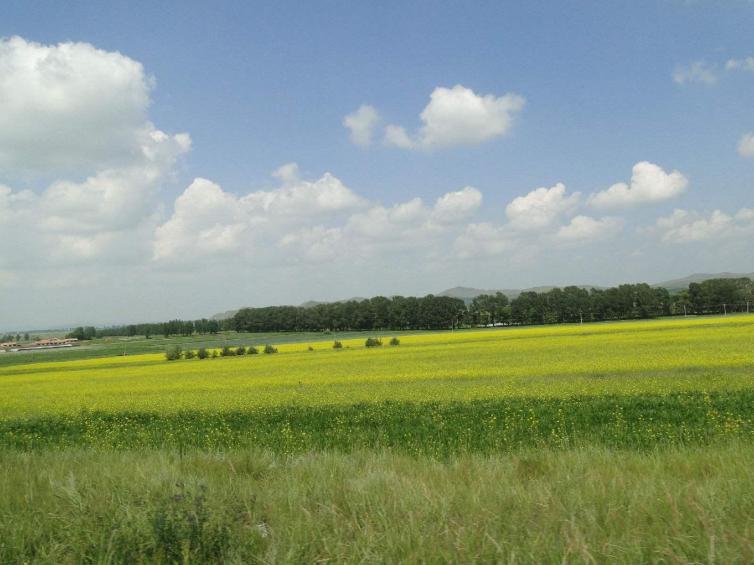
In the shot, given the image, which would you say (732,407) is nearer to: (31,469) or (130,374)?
(31,469)

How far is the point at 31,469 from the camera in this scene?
16.7 ft

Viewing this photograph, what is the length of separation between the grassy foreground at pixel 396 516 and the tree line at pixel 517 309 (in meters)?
111

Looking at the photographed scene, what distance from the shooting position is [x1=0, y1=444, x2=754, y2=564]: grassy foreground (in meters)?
2.68

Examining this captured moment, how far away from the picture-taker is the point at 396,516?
3.18 meters

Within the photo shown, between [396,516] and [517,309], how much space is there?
11790 cm

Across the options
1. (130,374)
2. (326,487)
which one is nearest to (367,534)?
(326,487)

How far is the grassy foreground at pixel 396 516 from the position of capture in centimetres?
268

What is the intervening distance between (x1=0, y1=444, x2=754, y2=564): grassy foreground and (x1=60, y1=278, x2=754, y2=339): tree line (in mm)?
111293

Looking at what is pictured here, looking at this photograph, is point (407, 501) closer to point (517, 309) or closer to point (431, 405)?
point (431, 405)

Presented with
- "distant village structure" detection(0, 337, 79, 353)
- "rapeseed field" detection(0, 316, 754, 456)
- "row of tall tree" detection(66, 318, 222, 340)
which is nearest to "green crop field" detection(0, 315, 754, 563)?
"rapeseed field" detection(0, 316, 754, 456)

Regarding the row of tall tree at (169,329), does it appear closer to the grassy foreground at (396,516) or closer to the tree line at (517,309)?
the tree line at (517,309)

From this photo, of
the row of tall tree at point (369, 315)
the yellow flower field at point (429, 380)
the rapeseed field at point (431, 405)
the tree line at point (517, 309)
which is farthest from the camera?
the row of tall tree at point (369, 315)

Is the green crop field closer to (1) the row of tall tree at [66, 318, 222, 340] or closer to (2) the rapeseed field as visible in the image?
(2) the rapeseed field

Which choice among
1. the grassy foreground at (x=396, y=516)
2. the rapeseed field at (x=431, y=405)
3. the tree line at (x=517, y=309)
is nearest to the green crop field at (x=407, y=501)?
the grassy foreground at (x=396, y=516)
